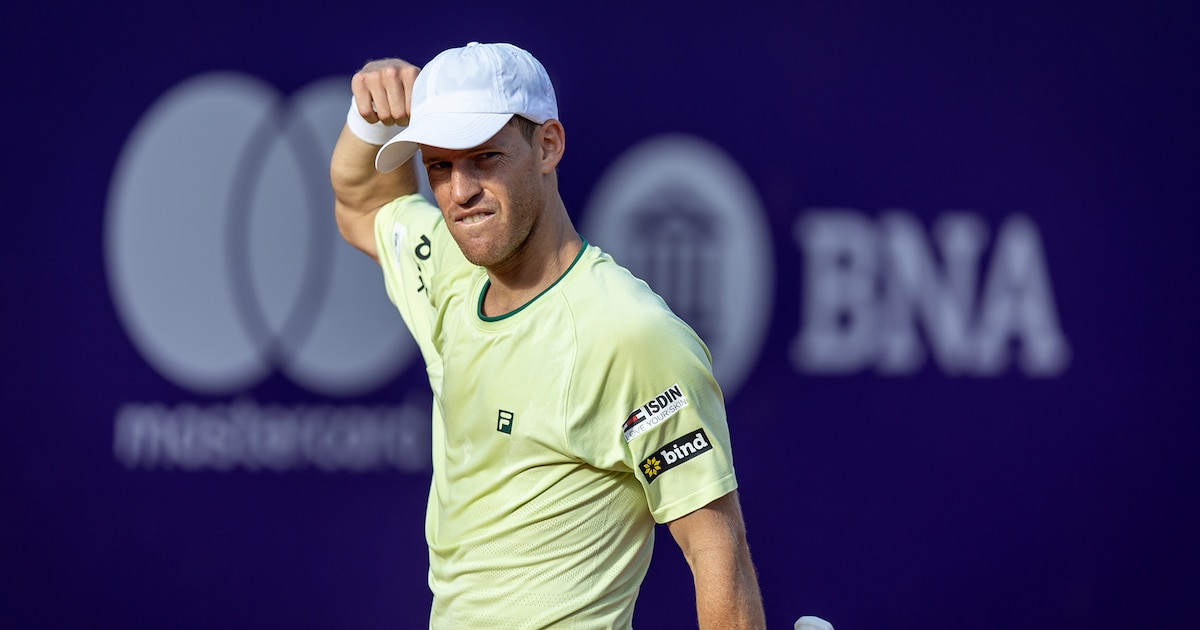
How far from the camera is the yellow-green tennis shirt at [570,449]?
70.1 inches

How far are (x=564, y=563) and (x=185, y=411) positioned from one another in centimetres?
182

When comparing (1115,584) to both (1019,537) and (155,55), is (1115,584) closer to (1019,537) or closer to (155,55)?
(1019,537)

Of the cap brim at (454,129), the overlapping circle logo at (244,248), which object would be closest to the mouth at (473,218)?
the cap brim at (454,129)

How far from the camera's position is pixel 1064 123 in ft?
12.0

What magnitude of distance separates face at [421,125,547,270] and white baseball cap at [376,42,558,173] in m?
0.03

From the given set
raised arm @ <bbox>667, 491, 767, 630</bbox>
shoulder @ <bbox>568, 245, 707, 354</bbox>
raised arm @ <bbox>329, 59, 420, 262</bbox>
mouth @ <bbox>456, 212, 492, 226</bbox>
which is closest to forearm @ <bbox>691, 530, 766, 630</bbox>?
raised arm @ <bbox>667, 491, 767, 630</bbox>

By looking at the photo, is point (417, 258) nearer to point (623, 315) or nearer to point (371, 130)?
point (371, 130)

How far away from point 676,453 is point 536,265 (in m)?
0.36

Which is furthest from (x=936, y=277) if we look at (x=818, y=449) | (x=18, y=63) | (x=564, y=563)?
(x=18, y=63)

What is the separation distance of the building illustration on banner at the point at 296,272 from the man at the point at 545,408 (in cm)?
144

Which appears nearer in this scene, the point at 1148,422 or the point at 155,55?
the point at 155,55

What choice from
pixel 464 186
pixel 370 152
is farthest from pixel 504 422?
pixel 370 152

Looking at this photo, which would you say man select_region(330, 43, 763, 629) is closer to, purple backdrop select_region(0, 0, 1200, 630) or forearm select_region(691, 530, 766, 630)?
forearm select_region(691, 530, 766, 630)

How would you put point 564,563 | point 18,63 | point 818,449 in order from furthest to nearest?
1. point 818,449
2. point 18,63
3. point 564,563
